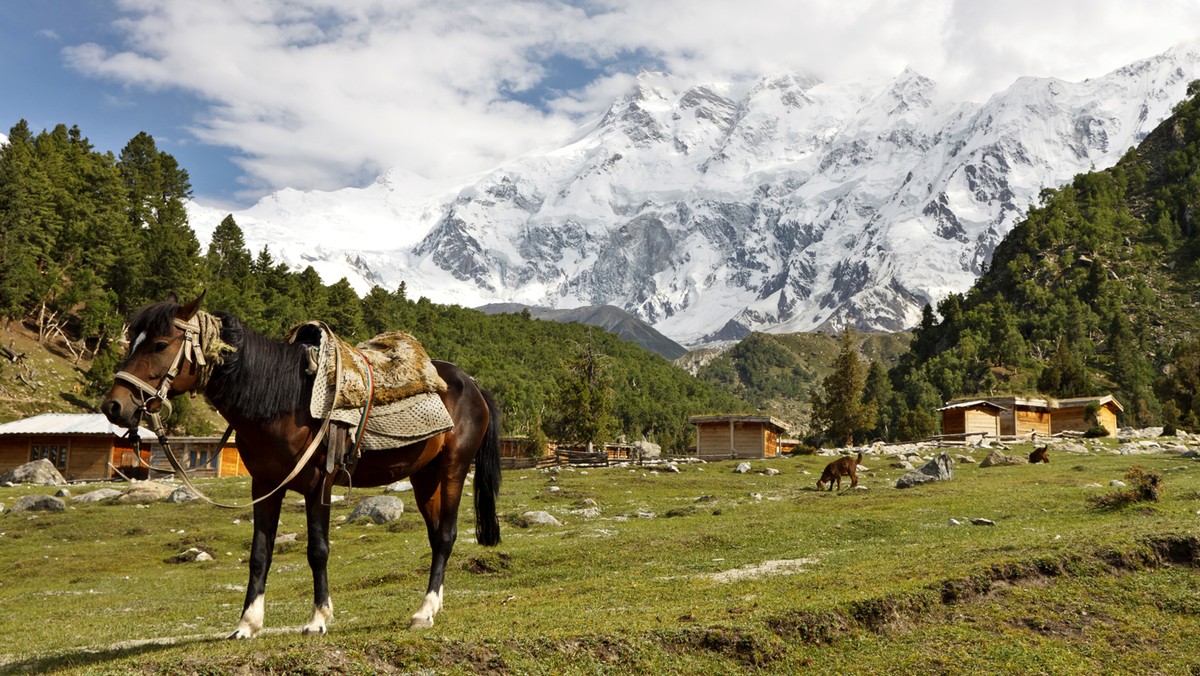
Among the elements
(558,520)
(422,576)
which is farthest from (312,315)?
(422,576)

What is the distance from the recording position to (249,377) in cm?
962

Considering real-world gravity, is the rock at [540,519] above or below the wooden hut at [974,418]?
below

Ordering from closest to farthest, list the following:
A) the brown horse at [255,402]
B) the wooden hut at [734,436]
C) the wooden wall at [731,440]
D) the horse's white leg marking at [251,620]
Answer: the brown horse at [255,402] → the horse's white leg marking at [251,620] → the wooden hut at [734,436] → the wooden wall at [731,440]

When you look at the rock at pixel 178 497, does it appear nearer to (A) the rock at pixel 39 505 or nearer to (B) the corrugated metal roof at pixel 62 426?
(A) the rock at pixel 39 505

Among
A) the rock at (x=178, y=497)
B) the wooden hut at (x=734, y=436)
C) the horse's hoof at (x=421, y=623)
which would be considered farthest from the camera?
the wooden hut at (x=734, y=436)

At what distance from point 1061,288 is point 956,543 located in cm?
15339

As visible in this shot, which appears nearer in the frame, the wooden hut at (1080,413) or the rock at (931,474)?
the rock at (931,474)

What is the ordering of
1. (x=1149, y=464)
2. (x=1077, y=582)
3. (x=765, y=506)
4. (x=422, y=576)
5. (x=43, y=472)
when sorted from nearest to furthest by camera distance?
(x=1077, y=582) → (x=422, y=576) → (x=765, y=506) → (x=1149, y=464) → (x=43, y=472)

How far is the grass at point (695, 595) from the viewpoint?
9.18 metres

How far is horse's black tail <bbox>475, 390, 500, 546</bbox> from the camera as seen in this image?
12617 millimetres

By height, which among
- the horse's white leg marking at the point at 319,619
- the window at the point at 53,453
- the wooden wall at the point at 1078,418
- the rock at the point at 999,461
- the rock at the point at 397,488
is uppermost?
the wooden wall at the point at 1078,418

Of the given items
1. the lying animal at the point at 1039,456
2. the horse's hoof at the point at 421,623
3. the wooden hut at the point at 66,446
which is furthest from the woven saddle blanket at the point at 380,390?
the wooden hut at the point at 66,446

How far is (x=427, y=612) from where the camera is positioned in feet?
33.8

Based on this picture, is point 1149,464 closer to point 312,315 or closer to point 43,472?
point 43,472
